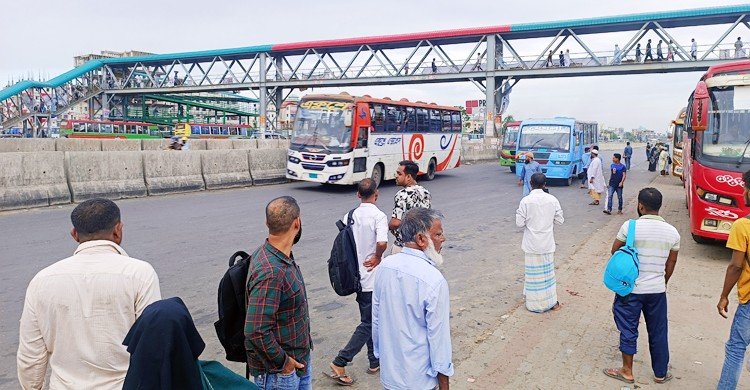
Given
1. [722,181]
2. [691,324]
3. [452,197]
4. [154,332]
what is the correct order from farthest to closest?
[452,197] < [722,181] < [691,324] < [154,332]

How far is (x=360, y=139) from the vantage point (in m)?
16.7

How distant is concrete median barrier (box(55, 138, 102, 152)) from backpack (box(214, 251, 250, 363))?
53.2 ft

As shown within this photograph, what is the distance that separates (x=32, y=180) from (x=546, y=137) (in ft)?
54.1

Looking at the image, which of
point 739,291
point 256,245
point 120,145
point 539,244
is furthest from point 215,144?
point 739,291

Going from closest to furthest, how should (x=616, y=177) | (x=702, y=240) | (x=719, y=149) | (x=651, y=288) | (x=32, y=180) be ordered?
(x=651, y=288)
(x=719, y=149)
(x=702, y=240)
(x=32, y=180)
(x=616, y=177)

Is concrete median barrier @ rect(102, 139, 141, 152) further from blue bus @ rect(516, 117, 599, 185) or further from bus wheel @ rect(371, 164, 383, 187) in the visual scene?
blue bus @ rect(516, 117, 599, 185)

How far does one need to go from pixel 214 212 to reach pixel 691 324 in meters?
9.13

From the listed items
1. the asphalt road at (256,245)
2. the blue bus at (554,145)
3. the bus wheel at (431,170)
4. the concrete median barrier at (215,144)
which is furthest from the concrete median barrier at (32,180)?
the blue bus at (554,145)

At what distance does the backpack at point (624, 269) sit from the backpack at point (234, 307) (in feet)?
9.46

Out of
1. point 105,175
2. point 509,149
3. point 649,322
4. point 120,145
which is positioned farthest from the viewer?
point 509,149

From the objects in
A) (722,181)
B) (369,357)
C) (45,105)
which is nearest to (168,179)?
(369,357)

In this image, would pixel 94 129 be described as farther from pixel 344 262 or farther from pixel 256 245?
pixel 344 262

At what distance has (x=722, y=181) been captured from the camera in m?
8.02

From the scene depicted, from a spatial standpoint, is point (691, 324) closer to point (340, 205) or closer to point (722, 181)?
point (722, 181)
